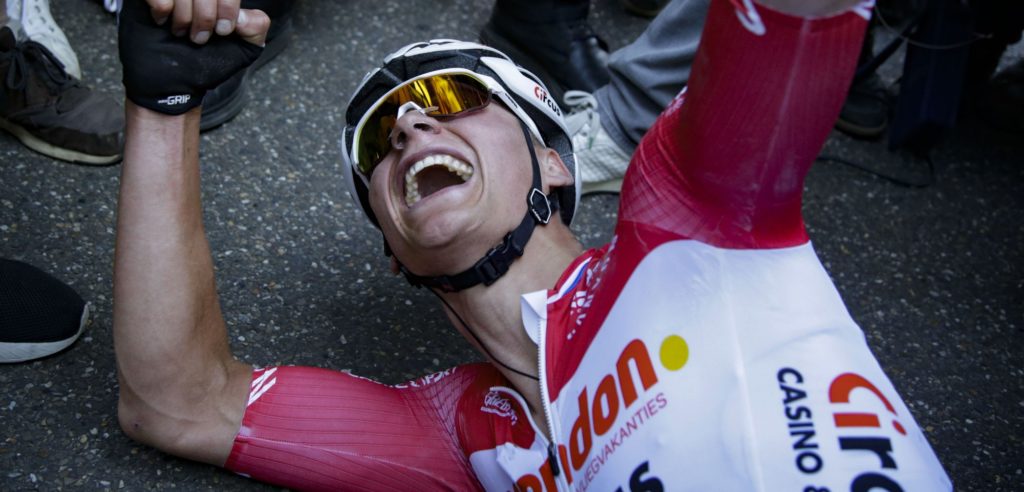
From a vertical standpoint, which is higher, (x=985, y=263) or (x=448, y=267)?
(x=448, y=267)

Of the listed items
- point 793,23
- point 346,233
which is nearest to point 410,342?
point 346,233

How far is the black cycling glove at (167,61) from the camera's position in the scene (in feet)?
4.88

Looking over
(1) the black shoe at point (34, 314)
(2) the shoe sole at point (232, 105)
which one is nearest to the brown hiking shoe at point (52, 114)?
(2) the shoe sole at point (232, 105)

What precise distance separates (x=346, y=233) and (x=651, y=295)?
1155 millimetres

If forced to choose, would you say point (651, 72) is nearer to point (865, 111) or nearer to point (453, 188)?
point (865, 111)

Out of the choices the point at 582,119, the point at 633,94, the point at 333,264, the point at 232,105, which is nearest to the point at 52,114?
the point at 232,105

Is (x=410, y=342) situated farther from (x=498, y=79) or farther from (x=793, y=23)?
(x=793, y=23)

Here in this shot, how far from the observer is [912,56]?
263 cm

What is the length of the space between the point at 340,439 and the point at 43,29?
152cm

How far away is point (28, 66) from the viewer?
7.24ft

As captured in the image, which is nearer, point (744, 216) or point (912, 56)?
point (744, 216)

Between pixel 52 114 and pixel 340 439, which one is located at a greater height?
pixel 52 114

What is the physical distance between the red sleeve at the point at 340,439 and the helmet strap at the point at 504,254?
221mm

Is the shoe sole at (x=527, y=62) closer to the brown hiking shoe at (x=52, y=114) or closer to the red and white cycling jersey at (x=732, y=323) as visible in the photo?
the brown hiking shoe at (x=52, y=114)
